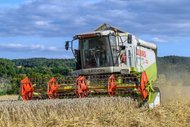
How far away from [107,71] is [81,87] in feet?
8.64

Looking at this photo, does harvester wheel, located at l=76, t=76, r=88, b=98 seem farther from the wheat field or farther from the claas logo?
the claas logo

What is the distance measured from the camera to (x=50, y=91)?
1263 cm

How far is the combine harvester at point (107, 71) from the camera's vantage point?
12195 mm

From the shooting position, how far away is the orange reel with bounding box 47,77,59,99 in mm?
12586

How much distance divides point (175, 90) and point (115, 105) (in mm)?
8668

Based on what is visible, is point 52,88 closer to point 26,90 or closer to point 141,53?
point 26,90

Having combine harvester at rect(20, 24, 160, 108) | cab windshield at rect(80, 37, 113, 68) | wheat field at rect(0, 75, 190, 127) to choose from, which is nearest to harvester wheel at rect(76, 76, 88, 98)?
combine harvester at rect(20, 24, 160, 108)

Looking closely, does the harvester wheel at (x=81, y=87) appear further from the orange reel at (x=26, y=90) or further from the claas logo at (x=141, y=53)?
the claas logo at (x=141, y=53)

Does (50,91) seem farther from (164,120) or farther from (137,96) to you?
(164,120)

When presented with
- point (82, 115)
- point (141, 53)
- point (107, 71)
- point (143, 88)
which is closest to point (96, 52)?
point (107, 71)

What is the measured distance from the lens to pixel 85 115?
9.30 metres

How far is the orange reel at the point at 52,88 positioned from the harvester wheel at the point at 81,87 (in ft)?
3.07

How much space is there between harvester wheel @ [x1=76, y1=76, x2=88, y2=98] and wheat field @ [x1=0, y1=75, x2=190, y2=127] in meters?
1.44

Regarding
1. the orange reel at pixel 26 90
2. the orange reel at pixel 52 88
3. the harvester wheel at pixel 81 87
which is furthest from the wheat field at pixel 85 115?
the orange reel at pixel 26 90
